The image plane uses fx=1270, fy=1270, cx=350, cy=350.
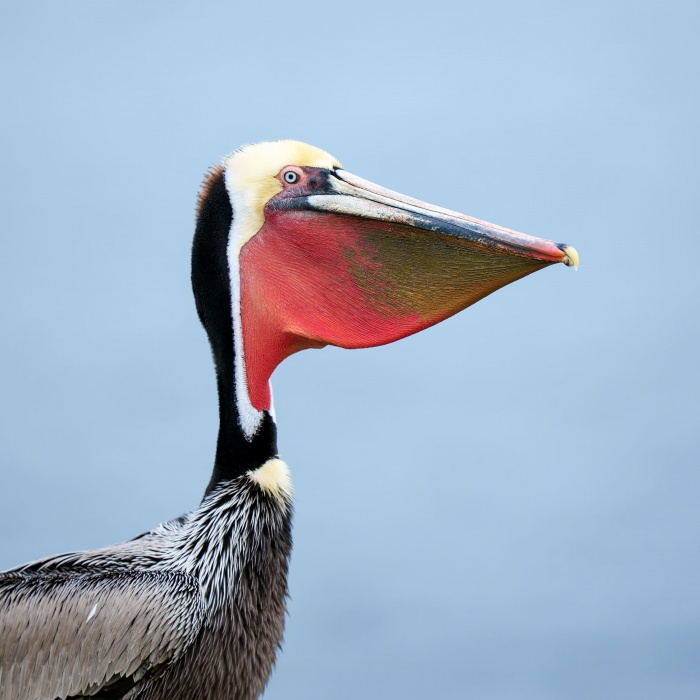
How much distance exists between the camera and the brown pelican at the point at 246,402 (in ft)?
13.2

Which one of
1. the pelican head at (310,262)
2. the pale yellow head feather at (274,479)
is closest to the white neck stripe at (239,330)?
the pelican head at (310,262)

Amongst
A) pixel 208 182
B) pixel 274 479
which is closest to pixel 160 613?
pixel 274 479

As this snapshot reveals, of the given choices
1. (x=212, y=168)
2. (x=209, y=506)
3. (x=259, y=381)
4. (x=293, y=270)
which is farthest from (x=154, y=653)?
(x=212, y=168)

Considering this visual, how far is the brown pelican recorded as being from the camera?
4031mm

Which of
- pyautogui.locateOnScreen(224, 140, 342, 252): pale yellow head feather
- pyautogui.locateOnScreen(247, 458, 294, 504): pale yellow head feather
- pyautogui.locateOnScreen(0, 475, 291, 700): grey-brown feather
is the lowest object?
pyautogui.locateOnScreen(0, 475, 291, 700): grey-brown feather

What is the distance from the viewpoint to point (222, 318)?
4.33 metres

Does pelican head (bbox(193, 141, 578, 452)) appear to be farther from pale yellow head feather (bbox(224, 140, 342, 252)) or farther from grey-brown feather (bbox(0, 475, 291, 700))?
grey-brown feather (bbox(0, 475, 291, 700))

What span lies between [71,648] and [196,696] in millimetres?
427

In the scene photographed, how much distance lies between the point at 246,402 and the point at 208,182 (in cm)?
78

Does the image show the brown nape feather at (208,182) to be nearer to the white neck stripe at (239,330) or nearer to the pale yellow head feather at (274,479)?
the white neck stripe at (239,330)

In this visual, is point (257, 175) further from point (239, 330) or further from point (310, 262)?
point (239, 330)

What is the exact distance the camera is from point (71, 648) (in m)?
4.05

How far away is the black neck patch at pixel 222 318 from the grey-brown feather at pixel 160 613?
0.09 metres

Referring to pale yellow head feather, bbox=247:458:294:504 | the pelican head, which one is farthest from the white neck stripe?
pale yellow head feather, bbox=247:458:294:504
